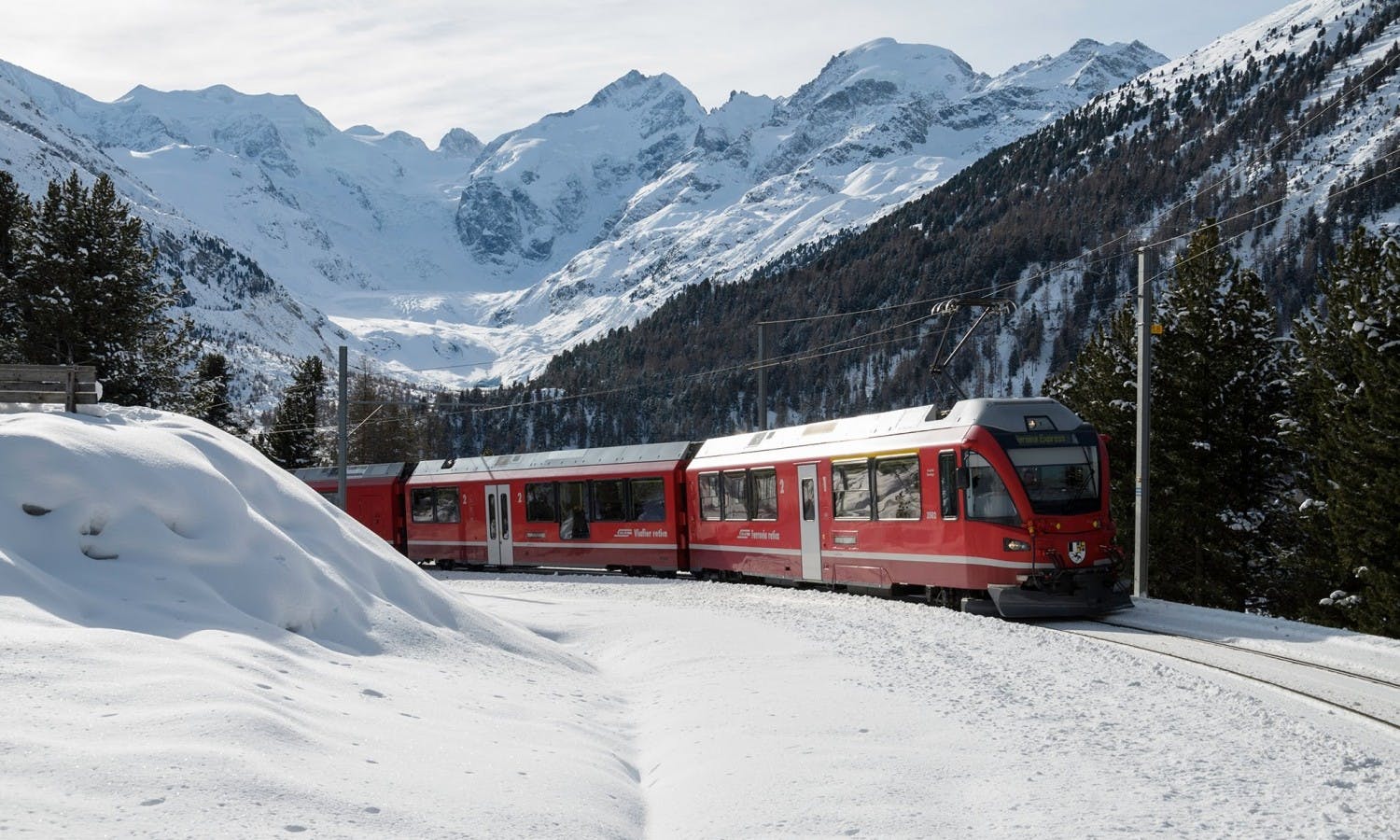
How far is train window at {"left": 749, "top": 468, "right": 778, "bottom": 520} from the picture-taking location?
23.5 m

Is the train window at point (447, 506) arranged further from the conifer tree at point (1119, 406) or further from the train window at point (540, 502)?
the conifer tree at point (1119, 406)

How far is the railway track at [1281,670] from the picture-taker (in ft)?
33.1

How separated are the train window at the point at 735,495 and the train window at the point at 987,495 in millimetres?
7754

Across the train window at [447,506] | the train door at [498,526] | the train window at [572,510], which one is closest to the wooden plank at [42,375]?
the train window at [572,510]

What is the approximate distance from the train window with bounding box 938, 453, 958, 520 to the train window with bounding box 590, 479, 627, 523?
12249 millimetres

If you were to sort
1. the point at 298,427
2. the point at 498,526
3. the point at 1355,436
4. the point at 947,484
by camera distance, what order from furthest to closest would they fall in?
1. the point at 298,427
2. the point at 498,526
3. the point at 1355,436
4. the point at 947,484

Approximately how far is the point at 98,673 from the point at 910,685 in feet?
21.9

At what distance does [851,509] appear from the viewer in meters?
20.8

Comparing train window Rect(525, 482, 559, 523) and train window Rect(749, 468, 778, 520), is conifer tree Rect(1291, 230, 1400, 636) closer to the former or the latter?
train window Rect(749, 468, 778, 520)

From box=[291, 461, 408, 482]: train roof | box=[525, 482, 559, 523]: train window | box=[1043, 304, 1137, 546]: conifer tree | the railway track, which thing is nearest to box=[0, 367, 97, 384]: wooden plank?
the railway track

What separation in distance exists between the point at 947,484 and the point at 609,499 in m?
13.1

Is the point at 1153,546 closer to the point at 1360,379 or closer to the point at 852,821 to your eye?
the point at 1360,379

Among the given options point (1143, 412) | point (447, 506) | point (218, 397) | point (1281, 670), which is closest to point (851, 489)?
point (1143, 412)

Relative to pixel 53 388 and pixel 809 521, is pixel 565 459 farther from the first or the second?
pixel 53 388
